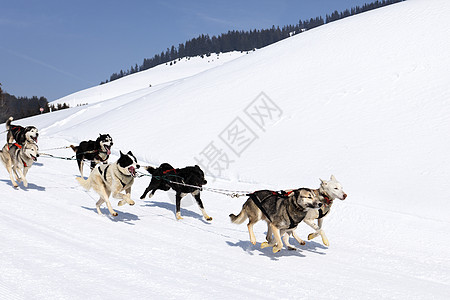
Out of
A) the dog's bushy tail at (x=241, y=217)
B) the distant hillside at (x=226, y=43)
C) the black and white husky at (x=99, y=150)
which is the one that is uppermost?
the distant hillside at (x=226, y=43)

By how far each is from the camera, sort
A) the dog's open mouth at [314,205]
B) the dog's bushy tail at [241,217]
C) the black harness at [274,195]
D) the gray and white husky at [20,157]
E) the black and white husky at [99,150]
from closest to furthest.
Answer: the dog's open mouth at [314,205]
the black harness at [274,195]
the dog's bushy tail at [241,217]
the gray and white husky at [20,157]
the black and white husky at [99,150]

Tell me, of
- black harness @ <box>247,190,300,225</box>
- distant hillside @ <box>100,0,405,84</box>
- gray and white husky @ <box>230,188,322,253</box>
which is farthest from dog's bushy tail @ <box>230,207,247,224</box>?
distant hillside @ <box>100,0,405,84</box>

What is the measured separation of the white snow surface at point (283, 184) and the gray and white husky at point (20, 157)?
0.35 meters

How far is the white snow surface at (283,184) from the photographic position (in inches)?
191

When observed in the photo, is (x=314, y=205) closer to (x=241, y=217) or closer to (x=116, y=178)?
(x=241, y=217)

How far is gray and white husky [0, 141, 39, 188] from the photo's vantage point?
339 inches

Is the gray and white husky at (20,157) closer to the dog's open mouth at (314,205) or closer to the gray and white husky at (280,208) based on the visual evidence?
the gray and white husky at (280,208)

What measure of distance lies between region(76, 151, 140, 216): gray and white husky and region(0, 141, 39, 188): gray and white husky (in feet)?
6.91

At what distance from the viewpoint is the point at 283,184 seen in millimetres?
10555

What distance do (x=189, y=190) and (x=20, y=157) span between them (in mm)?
4223

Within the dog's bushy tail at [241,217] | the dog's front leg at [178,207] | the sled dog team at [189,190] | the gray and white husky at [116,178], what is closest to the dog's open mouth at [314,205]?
the sled dog team at [189,190]

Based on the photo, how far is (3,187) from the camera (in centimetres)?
874

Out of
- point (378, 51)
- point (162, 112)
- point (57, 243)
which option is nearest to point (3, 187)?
point (57, 243)

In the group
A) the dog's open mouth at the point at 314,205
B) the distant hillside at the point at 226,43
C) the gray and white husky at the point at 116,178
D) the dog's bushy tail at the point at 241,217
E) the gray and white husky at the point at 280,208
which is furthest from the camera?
the distant hillside at the point at 226,43
